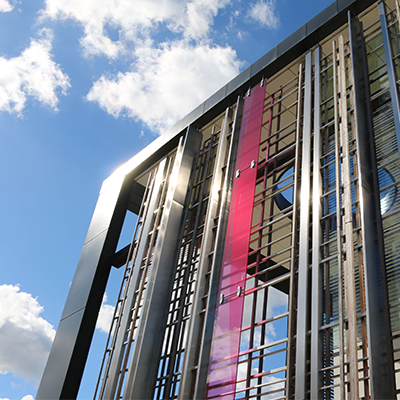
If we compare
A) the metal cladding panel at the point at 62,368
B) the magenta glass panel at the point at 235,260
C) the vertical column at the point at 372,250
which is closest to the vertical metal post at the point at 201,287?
the magenta glass panel at the point at 235,260

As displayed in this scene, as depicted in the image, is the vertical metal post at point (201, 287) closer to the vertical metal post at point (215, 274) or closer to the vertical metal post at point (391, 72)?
Result: the vertical metal post at point (215, 274)

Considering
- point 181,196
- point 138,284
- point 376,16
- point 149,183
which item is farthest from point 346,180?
point 149,183

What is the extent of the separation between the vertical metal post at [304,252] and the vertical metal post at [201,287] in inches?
70.7

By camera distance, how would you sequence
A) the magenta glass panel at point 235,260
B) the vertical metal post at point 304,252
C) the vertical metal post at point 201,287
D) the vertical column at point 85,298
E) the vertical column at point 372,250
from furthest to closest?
1. the vertical column at point 85,298
2. the vertical metal post at point 201,287
3. the magenta glass panel at point 235,260
4. the vertical metal post at point 304,252
5. the vertical column at point 372,250

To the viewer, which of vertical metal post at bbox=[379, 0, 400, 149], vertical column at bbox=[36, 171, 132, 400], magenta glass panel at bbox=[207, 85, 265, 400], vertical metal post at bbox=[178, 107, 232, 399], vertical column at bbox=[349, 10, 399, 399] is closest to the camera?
vertical column at bbox=[349, 10, 399, 399]

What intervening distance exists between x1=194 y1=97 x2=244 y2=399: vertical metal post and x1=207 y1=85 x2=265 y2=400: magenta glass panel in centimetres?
8

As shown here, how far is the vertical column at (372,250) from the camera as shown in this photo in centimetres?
403

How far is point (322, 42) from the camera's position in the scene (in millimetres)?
7648

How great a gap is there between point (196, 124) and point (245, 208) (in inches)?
128

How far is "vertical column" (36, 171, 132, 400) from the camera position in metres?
8.48

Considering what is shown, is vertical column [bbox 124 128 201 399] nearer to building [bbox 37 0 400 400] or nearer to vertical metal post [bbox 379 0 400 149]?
building [bbox 37 0 400 400]

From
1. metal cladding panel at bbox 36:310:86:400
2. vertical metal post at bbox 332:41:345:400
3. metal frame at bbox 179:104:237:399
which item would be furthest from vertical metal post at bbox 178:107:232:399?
metal cladding panel at bbox 36:310:86:400

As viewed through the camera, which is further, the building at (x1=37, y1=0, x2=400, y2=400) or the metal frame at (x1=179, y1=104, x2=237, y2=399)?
the metal frame at (x1=179, y1=104, x2=237, y2=399)

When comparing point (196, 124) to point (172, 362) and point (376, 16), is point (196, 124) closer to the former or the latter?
point (376, 16)
